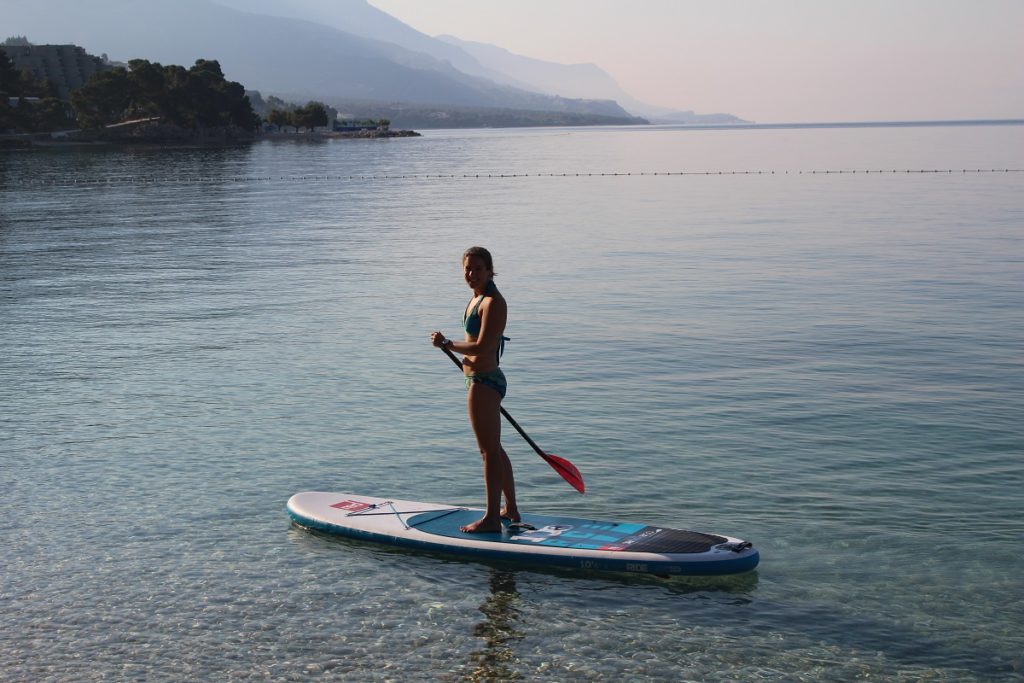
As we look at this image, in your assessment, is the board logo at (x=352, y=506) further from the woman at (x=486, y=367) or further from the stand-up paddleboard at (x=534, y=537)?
the woman at (x=486, y=367)

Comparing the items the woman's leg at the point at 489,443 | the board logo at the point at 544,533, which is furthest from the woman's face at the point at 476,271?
the board logo at the point at 544,533

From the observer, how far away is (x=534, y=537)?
11398mm

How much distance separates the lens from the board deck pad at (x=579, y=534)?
10906 millimetres

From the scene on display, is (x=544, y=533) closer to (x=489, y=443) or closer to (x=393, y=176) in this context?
(x=489, y=443)

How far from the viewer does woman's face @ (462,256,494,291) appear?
10539 millimetres

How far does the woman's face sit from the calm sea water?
2.93 m

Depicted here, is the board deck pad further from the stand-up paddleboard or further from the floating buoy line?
the floating buoy line

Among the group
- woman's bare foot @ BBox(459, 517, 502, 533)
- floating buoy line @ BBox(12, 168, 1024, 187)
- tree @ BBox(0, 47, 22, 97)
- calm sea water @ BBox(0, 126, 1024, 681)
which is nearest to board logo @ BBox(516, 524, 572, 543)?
woman's bare foot @ BBox(459, 517, 502, 533)

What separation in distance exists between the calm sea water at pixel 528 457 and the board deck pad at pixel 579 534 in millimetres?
345

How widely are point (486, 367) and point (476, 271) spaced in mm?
971

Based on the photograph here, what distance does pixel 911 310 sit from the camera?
2609 centimetres

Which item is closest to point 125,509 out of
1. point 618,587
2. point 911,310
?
point 618,587

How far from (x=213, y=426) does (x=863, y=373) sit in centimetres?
1103

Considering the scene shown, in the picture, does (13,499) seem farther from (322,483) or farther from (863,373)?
(863,373)
